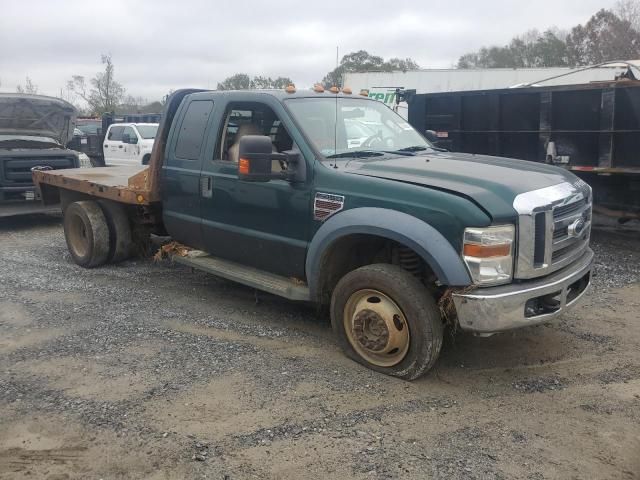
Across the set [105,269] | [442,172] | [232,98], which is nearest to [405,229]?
[442,172]

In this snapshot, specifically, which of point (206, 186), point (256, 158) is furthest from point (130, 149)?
point (256, 158)

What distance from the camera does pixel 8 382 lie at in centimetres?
413

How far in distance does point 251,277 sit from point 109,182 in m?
2.80

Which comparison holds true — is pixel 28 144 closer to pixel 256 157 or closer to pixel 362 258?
pixel 256 157

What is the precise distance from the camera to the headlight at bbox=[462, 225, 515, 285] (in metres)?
3.69

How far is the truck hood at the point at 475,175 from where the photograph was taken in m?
3.80

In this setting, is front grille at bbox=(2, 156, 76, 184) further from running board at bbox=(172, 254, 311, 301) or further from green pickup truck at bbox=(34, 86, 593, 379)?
running board at bbox=(172, 254, 311, 301)

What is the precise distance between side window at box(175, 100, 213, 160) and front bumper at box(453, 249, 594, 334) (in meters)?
2.97

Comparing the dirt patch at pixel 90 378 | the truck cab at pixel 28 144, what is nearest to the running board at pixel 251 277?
the dirt patch at pixel 90 378

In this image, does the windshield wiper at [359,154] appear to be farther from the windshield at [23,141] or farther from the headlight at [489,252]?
the windshield at [23,141]

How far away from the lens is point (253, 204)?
5.04 m

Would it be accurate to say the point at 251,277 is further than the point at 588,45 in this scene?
No

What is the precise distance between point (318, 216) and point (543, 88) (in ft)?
19.4

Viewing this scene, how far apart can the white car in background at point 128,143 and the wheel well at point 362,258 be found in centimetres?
1292
